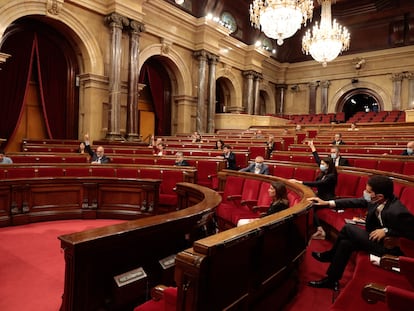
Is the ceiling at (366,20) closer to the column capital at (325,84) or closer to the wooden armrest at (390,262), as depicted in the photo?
the column capital at (325,84)

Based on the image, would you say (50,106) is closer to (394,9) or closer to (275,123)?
(275,123)

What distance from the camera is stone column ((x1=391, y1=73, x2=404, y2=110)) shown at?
48.4 ft

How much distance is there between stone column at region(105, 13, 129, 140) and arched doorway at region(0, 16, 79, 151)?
3.44 ft

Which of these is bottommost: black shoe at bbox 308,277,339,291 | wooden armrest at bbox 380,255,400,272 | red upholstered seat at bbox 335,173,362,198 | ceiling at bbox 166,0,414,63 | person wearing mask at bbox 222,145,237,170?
black shoe at bbox 308,277,339,291

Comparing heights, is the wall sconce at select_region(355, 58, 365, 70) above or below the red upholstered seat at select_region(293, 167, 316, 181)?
above

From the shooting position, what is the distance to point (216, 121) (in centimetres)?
1412

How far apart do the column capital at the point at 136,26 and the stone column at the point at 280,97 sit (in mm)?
10223

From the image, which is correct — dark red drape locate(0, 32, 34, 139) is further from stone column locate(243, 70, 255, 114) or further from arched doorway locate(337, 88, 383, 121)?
arched doorway locate(337, 88, 383, 121)

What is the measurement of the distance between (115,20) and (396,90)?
12568 mm

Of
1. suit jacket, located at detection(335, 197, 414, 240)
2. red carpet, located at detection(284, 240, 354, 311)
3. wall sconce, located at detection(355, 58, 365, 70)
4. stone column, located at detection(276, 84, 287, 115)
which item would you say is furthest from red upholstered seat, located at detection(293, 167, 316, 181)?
stone column, located at detection(276, 84, 287, 115)

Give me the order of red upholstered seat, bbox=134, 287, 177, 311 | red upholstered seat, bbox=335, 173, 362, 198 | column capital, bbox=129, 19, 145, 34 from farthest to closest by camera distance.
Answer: column capital, bbox=129, 19, 145, 34, red upholstered seat, bbox=335, 173, 362, 198, red upholstered seat, bbox=134, 287, 177, 311

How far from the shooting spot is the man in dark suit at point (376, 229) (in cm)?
183

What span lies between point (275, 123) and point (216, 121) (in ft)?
9.44

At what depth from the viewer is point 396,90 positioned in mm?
14844
